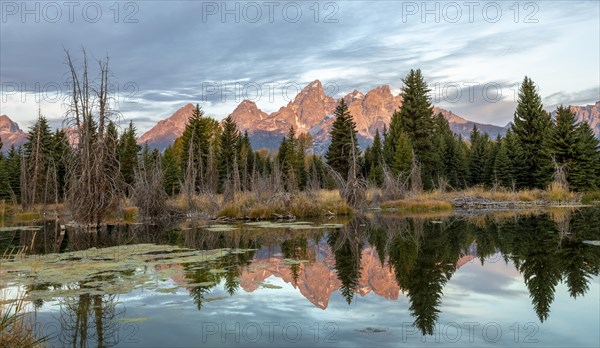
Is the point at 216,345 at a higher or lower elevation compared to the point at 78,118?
lower

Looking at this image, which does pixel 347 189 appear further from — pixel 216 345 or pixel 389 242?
pixel 216 345

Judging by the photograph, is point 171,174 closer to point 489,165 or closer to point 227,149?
point 227,149

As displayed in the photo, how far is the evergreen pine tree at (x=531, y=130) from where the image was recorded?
143 feet

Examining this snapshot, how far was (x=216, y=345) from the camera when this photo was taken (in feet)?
18.7

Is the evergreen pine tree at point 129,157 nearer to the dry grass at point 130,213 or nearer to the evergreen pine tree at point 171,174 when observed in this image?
the evergreen pine tree at point 171,174

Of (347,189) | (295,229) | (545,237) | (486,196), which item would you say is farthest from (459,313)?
(486,196)

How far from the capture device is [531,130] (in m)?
46.7

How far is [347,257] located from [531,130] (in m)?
41.6

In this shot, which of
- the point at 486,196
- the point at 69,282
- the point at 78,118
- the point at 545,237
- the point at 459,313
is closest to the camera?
the point at 459,313

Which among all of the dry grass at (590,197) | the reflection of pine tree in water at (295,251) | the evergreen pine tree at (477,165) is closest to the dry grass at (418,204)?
the dry grass at (590,197)

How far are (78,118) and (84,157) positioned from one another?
2.01m

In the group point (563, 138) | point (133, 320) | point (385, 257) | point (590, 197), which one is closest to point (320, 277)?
point (385, 257)

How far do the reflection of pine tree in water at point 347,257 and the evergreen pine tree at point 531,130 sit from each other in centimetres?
3230

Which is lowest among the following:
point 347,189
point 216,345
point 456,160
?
point 216,345
